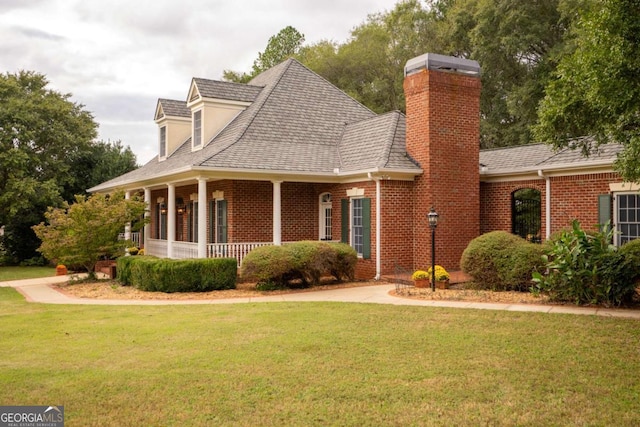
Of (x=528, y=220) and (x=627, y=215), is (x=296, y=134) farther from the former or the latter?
(x=627, y=215)

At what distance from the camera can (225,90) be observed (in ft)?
65.8

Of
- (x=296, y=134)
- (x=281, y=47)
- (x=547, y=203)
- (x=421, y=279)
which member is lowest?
(x=421, y=279)

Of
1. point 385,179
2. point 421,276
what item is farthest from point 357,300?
point 385,179

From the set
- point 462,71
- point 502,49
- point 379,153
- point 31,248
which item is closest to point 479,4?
point 502,49

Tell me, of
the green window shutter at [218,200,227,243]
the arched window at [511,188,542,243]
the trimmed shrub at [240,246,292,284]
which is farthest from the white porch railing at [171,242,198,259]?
the arched window at [511,188,542,243]

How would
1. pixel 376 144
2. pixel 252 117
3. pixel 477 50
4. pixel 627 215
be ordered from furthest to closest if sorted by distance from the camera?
1. pixel 477 50
2. pixel 252 117
3. pixel 376 144
4. pixel 627 215

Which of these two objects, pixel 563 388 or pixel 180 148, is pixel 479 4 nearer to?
pixel 180 148

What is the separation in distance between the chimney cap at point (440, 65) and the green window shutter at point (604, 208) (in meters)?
5.57

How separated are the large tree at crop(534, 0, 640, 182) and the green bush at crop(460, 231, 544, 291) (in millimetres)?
3070

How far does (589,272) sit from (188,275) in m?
9.31

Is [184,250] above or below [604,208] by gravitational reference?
below

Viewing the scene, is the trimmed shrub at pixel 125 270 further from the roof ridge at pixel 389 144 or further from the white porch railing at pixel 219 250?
the roof ridge at pixel 389 144

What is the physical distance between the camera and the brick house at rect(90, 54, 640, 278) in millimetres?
15461

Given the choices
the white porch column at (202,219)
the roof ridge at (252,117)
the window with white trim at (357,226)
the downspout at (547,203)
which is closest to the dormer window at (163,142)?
the roof ridge at (252,117)
